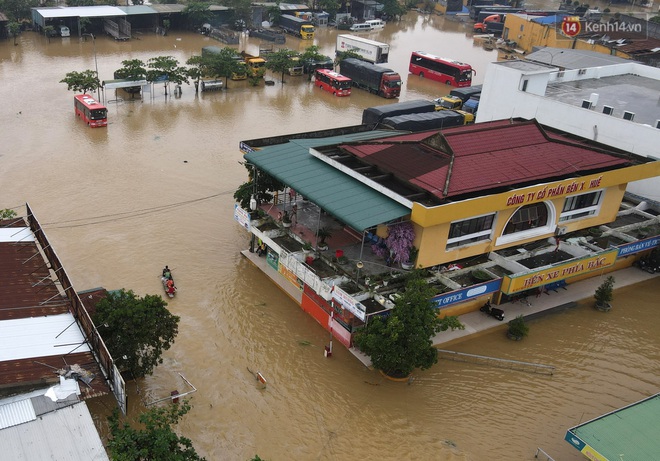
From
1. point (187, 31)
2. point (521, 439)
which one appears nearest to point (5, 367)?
point (521, 439)

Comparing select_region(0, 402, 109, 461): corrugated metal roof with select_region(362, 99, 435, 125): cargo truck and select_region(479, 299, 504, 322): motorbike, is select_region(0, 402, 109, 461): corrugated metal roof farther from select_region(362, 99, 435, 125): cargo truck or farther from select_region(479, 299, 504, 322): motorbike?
select_region(362, 99, 435, 125): cargo truck

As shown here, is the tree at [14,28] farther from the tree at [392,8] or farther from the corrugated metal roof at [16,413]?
the corrugated metal roof at [16,413]

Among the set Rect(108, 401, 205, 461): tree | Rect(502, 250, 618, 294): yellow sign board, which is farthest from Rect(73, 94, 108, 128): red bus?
Rect(108, 401, 205, 461): tree

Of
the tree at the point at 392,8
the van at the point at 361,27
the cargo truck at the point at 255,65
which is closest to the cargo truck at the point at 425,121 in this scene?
the cargo truck at the point at 255,65

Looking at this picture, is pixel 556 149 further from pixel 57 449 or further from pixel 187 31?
pixel 187 31

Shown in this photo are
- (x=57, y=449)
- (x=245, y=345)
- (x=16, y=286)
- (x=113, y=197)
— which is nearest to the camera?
(x=57, y=449)

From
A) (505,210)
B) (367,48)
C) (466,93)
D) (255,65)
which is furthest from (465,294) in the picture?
(367,48)

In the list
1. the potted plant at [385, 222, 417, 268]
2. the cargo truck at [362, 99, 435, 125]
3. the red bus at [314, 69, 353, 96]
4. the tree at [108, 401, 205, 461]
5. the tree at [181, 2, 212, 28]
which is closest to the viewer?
the tree at [108, 401, 205, 461]
